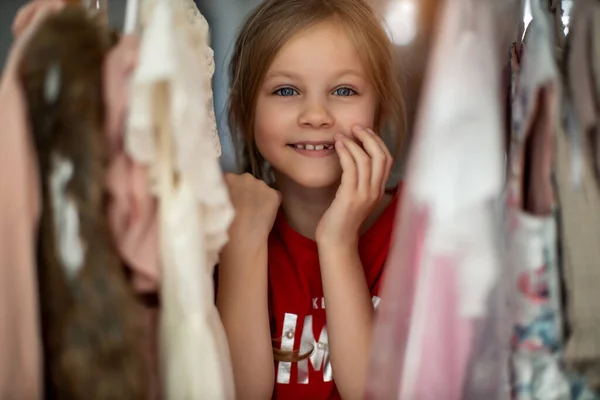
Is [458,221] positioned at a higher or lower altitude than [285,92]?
lower

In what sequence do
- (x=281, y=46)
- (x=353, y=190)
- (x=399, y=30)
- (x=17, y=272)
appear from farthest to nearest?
(x=399, y=30), (x=281, y=46), (x=353, y=190), (x=17, y=272)

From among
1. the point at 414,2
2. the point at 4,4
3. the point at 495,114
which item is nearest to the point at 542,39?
the point at 495,114

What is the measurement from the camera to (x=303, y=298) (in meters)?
0.98

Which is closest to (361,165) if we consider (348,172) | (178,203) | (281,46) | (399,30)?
(348,172)

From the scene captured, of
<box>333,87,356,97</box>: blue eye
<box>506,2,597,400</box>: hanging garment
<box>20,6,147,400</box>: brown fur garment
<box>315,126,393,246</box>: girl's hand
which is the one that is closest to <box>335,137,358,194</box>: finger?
<box>315,126,393,246</box>: girl's hand

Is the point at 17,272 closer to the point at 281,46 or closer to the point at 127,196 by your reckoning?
the point at 127,196

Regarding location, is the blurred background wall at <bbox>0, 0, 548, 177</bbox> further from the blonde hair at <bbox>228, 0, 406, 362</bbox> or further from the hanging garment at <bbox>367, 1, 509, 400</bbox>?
the hanging garment at <bbox>367, 1, 509, 400</bbox>

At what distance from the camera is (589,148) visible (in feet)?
1.97

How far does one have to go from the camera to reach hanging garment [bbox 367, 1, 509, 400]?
2.01 feet

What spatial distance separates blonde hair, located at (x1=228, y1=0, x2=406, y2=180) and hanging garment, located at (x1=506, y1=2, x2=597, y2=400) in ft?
1.23

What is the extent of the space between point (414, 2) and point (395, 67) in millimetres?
195

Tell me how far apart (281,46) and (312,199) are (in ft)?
0.89

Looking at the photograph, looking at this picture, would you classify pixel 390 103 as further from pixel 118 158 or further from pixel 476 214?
pixel 118 158

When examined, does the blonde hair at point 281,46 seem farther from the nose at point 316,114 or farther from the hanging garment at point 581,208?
the hanging garment at point 581,208
